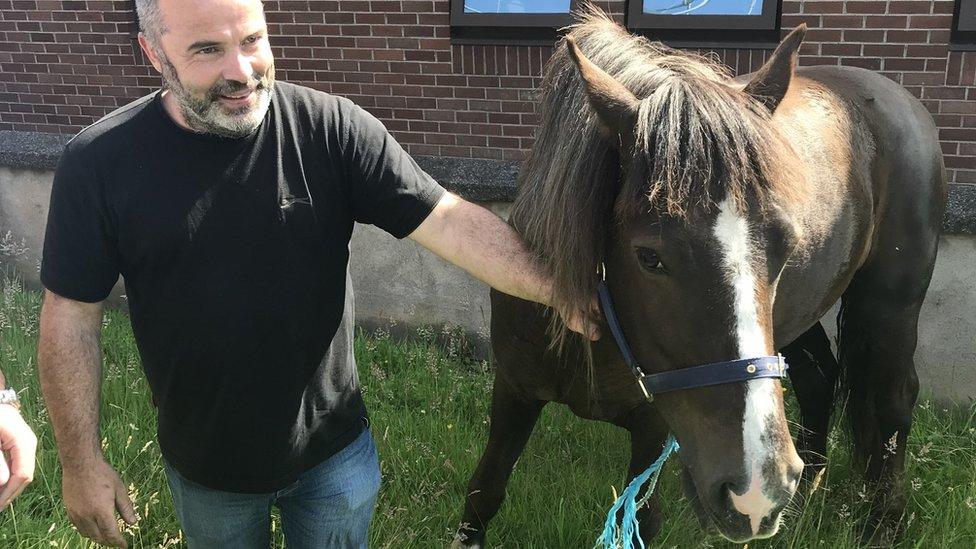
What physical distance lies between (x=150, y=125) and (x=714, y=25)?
345 centimetres

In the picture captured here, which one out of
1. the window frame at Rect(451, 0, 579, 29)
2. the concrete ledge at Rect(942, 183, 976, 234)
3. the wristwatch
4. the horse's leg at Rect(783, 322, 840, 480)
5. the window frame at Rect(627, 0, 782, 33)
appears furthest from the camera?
the window frame at Rect(451, 0, 579, 29)

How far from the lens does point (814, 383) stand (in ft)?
12.2

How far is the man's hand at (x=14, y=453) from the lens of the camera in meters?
1.52

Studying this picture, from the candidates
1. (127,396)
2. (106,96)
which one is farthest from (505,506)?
(106,96)

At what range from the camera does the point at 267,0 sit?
521 cm

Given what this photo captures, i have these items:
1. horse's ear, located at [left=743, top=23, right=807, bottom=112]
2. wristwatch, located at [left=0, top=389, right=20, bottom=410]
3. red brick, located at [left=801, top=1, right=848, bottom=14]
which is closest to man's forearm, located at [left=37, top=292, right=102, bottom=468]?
wristwatch, located at [left=0, top=389, right=20, bottom=410]

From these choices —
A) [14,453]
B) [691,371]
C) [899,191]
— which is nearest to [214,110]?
[14,453]

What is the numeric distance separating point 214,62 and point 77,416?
936 mm

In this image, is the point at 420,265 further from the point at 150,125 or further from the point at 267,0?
the point at 150,125

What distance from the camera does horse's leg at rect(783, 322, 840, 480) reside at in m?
3.71

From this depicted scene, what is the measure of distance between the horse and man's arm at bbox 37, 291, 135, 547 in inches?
46.0

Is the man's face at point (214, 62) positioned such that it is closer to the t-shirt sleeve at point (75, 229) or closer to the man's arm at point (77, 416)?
the t-shirt sleeve at point (75, 229)

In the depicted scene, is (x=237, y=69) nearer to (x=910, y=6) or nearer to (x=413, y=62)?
(x=413, y=62)

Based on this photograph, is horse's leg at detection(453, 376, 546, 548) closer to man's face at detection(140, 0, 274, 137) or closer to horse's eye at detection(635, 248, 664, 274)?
horse's eye at detection(635, 248, 664, 274)
